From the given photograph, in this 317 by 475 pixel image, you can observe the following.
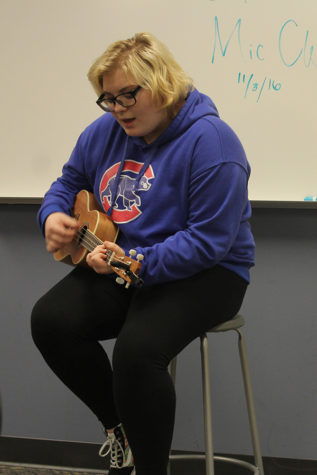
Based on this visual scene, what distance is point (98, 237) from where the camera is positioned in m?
1.53

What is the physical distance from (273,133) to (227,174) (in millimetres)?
591

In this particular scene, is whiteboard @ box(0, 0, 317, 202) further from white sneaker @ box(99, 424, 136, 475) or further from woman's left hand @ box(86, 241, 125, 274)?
white sneaker @ box(99, 424, 136, 475)

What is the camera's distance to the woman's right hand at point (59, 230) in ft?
5.14

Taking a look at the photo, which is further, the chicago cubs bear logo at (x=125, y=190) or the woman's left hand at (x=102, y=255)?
the chicago cubs bear logo at (x=125, y=190)

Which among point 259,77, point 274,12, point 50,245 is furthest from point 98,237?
point 274,12

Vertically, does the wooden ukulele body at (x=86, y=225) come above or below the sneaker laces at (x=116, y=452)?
above

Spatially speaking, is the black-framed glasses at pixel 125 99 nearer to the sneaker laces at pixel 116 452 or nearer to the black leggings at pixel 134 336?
the black leggings at pixel 134 336

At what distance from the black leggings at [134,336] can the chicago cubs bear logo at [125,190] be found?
0.66 ft

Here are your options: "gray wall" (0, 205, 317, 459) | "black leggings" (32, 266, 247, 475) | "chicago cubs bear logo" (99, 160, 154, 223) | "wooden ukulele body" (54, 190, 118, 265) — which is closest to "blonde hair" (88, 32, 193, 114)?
"chicago cubs bear logo" (99, 160, 154, 223)

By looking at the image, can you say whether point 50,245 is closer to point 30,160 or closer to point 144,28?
point 30,160

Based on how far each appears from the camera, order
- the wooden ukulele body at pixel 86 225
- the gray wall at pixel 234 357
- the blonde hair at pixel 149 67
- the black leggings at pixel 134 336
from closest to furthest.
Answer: the black leggings at pixel 134 336 < the blonde hair at pixel 149 67 < the wooden ukulele body at pixel 86 225 < the gray wall at pixel 234 357

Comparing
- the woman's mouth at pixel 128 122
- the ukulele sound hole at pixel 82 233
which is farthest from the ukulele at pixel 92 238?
the woman's mouth at pixel 128 122

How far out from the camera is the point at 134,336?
1.30 m

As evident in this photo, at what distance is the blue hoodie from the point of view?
1.36 m
